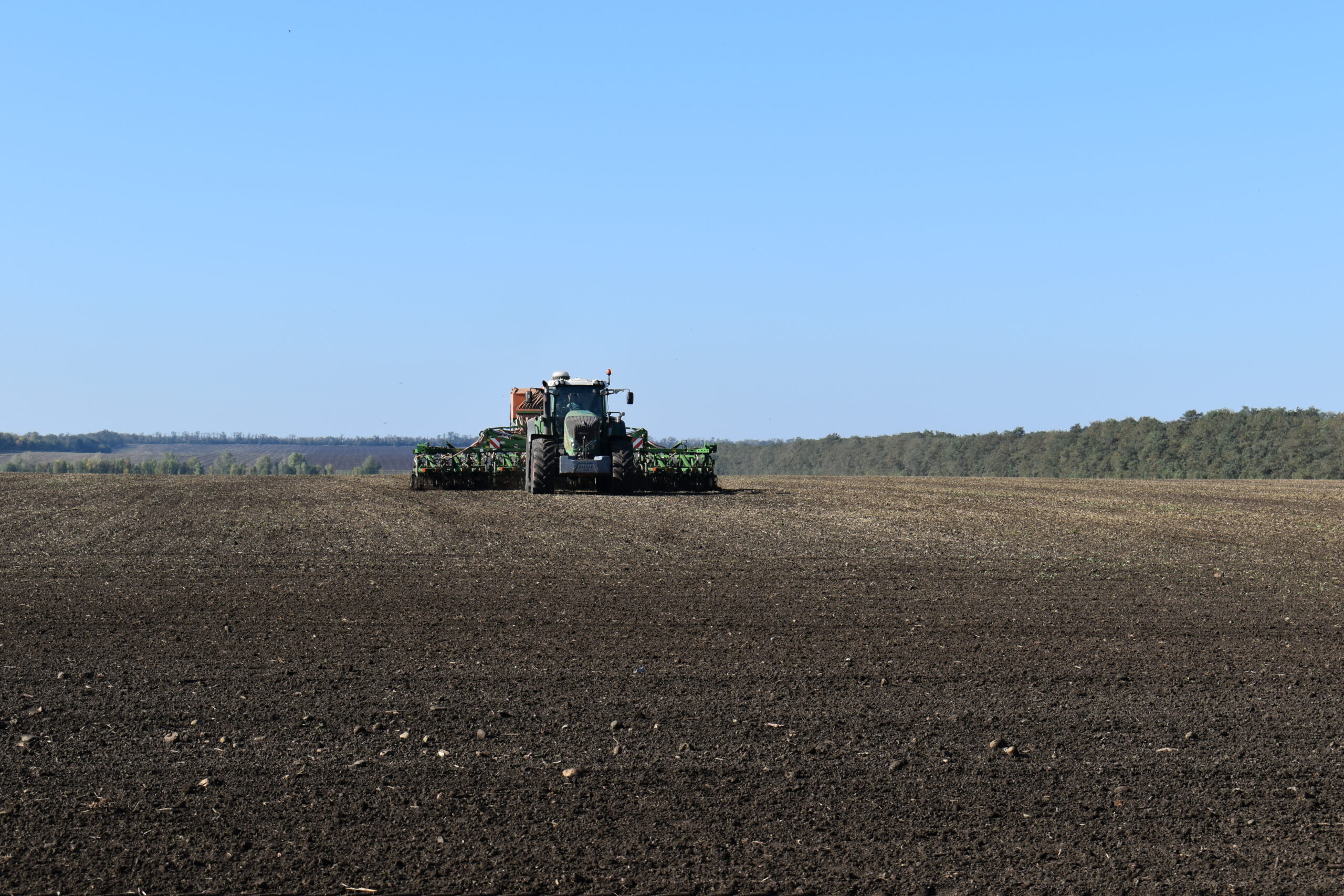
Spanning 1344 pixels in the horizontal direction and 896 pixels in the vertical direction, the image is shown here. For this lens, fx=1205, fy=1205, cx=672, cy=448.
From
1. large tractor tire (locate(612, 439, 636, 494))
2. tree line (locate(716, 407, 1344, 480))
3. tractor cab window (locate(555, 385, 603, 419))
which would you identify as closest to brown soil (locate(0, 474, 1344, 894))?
large tractor tire (locate(612, 439, 636, 494))

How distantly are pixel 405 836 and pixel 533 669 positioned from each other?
3.34m

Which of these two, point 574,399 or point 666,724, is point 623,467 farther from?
point 666,724

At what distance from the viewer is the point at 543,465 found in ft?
94.3

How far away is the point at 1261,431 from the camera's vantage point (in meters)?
64.8

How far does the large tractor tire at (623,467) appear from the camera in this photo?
96.3 ft

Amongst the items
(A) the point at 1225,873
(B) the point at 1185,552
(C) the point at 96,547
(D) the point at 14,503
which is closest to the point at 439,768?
(A) the point at 1225,873

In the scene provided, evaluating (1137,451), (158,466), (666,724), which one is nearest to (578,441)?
(666,724)

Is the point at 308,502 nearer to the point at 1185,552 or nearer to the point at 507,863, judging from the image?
the point at 1185,552

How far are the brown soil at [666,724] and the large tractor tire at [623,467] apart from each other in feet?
44.4

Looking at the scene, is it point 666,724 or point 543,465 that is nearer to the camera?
point 666,724

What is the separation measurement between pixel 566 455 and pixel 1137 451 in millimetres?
53493

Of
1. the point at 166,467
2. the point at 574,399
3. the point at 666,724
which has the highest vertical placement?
the point at 574,399

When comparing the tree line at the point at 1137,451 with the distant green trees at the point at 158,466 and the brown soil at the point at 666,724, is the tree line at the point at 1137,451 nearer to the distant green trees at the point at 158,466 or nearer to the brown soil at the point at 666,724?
the distant green trees at the point at 158,466

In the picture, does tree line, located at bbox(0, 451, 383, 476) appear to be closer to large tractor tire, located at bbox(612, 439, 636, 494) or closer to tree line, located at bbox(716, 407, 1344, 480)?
tree line, located at bbox(716, 407, 1344, 480)
